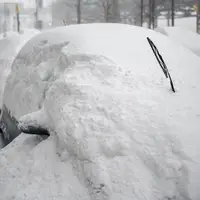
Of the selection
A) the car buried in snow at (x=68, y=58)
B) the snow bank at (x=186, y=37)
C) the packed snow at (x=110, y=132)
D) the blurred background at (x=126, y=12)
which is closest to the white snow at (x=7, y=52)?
the car buried in snow at (x=68, y=58)

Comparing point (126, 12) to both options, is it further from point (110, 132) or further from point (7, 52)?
point (110, 132)

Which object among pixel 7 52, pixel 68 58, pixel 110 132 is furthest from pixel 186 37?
pixel 110 132

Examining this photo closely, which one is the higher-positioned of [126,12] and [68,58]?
[126,12]

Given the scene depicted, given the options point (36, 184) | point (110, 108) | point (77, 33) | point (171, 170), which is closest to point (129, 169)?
point (171, 170)

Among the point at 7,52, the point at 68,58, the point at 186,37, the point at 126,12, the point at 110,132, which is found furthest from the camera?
the point at 126,12

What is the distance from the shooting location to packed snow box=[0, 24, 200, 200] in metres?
2.28

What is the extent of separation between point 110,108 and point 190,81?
4.21 ft

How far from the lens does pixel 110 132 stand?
2561 mm

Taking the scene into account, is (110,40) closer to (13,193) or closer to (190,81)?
(190,81)

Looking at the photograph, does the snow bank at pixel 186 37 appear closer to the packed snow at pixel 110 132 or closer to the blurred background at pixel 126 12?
the blurred background at pixel 126 12

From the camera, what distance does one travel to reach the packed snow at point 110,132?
2.28 m

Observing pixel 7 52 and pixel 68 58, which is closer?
pixel 68 58

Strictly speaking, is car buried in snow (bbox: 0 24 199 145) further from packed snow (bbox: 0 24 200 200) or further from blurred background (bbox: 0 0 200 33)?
blurred background (bbox: 0 0 200 33)

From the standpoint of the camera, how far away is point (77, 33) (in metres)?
3.93
